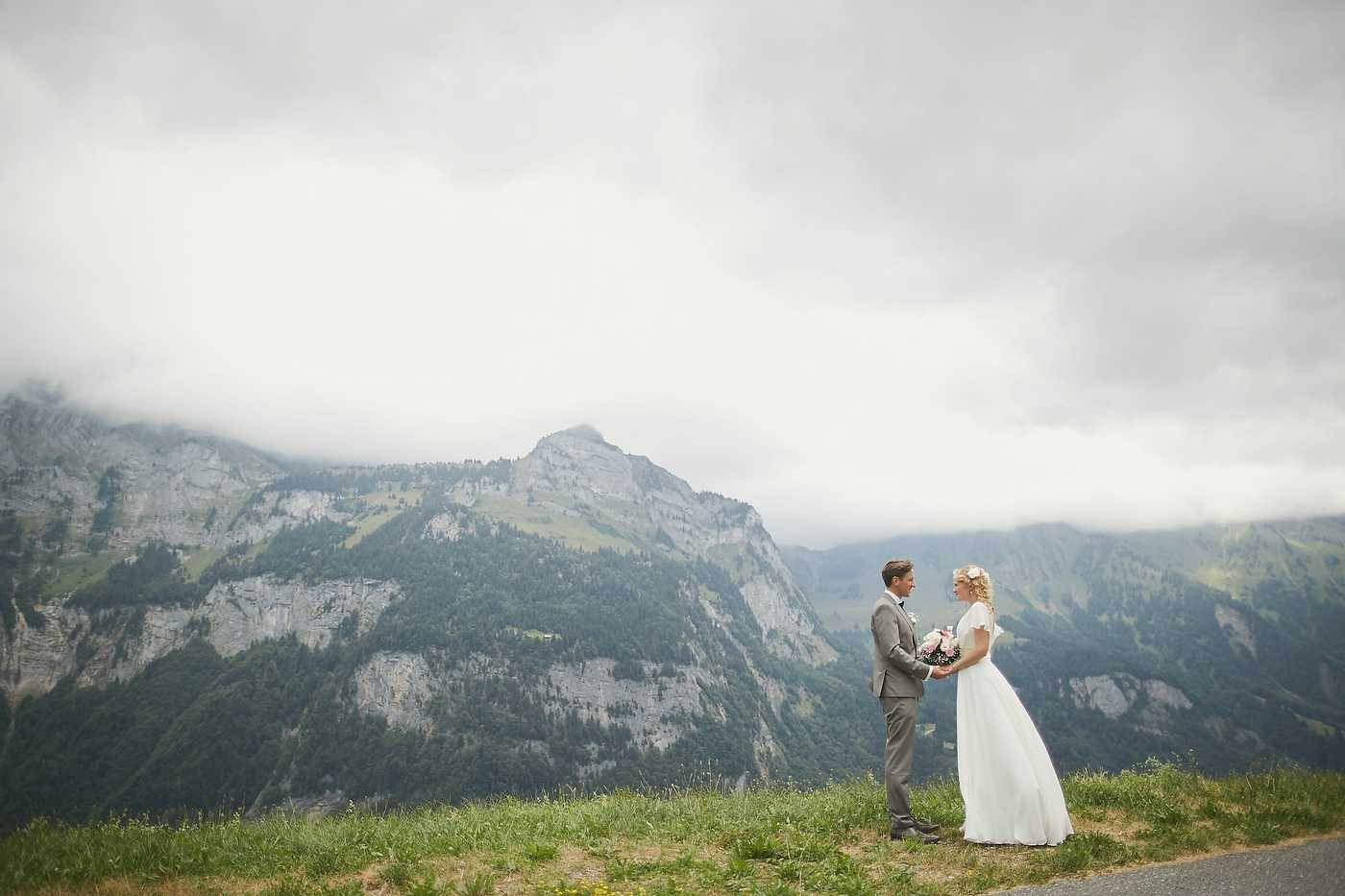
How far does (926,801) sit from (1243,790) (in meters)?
5.50

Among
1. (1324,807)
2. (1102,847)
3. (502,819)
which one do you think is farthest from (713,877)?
(1324,807)

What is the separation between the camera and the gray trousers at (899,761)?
448 inches

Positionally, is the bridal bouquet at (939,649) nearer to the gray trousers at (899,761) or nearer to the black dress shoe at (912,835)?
the gray trousers at (899,761)

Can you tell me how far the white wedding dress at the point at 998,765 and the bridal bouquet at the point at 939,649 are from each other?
0.60 feet

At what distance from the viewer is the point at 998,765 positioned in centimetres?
1100

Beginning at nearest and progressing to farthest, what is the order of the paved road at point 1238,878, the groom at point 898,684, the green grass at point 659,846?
the paved road at point 1238,878, the green grass at point 659,846, the groom at point 898,684

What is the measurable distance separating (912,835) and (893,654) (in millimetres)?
2949

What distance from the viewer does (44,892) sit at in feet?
26.6

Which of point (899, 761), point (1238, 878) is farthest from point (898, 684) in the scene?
point (1238, 878)

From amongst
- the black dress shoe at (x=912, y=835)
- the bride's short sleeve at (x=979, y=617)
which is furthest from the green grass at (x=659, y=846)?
the bride's short sleeve at (x=979, y=617)

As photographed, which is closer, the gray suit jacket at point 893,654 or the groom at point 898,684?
the groom at point 898,684

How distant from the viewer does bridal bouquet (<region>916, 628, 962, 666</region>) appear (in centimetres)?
1177

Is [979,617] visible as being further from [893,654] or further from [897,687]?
[897,687]

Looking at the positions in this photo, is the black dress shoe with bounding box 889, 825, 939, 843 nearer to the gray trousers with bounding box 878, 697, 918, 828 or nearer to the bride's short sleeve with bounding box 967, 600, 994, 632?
the gray trousers with bounding box 878, 697, 918, 828
